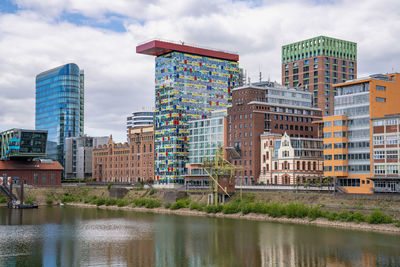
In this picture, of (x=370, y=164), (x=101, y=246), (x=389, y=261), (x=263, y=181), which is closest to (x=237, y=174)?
(x=263, y=181)

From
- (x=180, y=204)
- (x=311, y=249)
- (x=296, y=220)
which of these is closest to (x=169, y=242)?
(x=311, y=249)

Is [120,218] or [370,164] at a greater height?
[370,164]

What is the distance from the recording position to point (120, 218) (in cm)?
13975

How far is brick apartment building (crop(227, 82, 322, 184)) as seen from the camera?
561 ft

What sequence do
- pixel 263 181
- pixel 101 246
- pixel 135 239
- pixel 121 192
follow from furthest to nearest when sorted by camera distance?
pixel 121 192
pixel 263 181
pixel 135 239
pixel 101 246

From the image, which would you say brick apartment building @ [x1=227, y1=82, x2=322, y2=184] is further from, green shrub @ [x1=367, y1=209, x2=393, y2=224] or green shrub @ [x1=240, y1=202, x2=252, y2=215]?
green shrub @ [x1=367, y1=209, x2=393, y2=224]

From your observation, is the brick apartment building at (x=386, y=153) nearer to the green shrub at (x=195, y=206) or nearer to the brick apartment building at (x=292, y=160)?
the brick apartment building at (x=292, y=160)

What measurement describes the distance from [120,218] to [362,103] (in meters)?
67.3

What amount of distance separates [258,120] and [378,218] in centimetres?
7141

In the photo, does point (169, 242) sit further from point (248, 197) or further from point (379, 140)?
A: point (379, 140)

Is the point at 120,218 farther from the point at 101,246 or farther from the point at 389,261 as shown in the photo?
the point at 389,261

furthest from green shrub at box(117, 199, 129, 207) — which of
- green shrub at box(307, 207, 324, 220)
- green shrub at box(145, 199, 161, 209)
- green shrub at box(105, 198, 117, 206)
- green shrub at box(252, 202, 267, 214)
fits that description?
green shrub at box(307, 207, 324, 220)

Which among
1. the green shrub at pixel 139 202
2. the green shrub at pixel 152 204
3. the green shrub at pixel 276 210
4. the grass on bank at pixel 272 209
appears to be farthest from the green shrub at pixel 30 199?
the green shrub at pixel 276 210

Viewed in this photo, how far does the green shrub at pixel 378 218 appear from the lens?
10469cm
